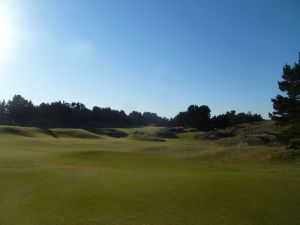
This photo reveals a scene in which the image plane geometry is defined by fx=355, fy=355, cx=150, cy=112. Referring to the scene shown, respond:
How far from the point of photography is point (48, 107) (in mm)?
168625

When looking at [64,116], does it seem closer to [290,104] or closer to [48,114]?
[48,114]

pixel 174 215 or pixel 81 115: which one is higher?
pixel 81 115

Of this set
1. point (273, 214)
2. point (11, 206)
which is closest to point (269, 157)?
point (273, 214)

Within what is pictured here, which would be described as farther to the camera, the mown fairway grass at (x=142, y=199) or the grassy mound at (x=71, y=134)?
the grassy mound at (x=71, y=134)

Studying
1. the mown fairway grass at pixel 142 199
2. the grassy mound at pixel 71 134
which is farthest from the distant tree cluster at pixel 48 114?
the mown fairway grass at pixel 142 199

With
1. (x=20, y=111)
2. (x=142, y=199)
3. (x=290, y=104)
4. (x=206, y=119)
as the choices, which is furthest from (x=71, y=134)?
(x=142, y=199)

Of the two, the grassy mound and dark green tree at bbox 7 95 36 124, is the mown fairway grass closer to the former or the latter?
the grassy mound

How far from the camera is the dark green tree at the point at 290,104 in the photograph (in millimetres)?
45062

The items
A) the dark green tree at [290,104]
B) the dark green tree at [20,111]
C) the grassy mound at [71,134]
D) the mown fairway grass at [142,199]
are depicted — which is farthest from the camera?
the dark green tree at [20,111]

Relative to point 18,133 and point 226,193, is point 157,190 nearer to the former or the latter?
point 226,193

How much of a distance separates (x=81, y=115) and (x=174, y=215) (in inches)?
6507

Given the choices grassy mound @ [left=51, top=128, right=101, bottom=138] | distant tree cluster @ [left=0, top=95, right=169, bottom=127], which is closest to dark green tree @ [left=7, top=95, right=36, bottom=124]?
distant tree cluster @ [left=0, top=95, right=169, bottom=127]

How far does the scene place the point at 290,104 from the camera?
46.0 m

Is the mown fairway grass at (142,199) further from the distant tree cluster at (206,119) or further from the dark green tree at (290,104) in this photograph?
the distant tree cluster at (206,119)
